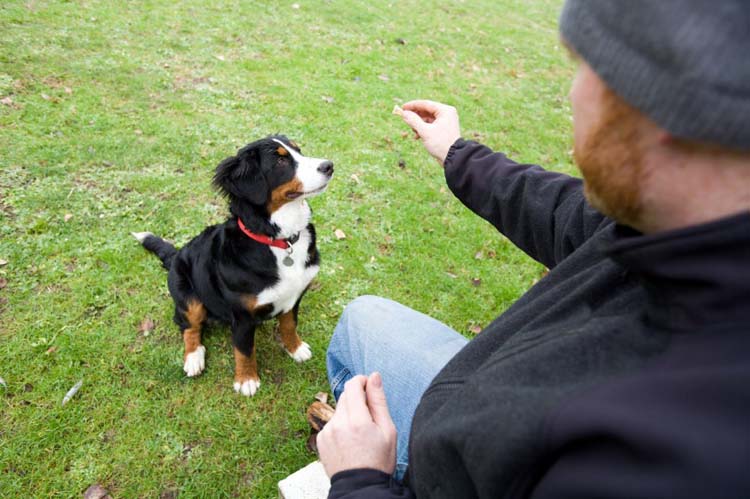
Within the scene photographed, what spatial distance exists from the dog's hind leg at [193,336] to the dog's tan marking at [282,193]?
0.85 m

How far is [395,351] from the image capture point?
1.83m

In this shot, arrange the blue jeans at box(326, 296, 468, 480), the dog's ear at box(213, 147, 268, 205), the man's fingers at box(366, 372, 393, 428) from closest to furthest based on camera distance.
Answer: the man's fingers at box(366, 372, 393, 428) → the blue jeans at box(326, 296, 468, 480) → the dog's ear at box(213, 147, 268, 205)

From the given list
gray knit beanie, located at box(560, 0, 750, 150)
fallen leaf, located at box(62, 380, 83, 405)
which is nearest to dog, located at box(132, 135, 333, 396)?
fallen leaf, located at box(62, 380, 83, 405)

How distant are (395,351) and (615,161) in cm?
121

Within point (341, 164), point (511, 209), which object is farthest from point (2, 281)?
point (511, 209)

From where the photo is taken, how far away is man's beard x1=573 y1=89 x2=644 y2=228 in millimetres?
796

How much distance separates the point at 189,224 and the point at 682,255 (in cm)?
384

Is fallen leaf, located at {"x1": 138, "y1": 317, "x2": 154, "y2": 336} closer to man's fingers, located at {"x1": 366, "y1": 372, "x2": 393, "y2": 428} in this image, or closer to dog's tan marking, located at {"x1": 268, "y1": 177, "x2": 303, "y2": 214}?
dog's tan marking, located at {"x1": 268, "y1": 177, "x2": 303, "y2": 214}

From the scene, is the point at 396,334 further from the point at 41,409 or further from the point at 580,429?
the point at 41,409

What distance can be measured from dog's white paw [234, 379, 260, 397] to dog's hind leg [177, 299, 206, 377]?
29 centimetres

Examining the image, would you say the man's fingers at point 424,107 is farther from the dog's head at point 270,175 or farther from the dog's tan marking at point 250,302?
the dog's tan marking at point 250,302

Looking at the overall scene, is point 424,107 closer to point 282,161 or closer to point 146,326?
point 282,161

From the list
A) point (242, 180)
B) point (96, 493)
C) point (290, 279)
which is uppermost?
point (242, 180)

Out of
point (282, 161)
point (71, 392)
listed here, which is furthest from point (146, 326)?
point (282, 161)
